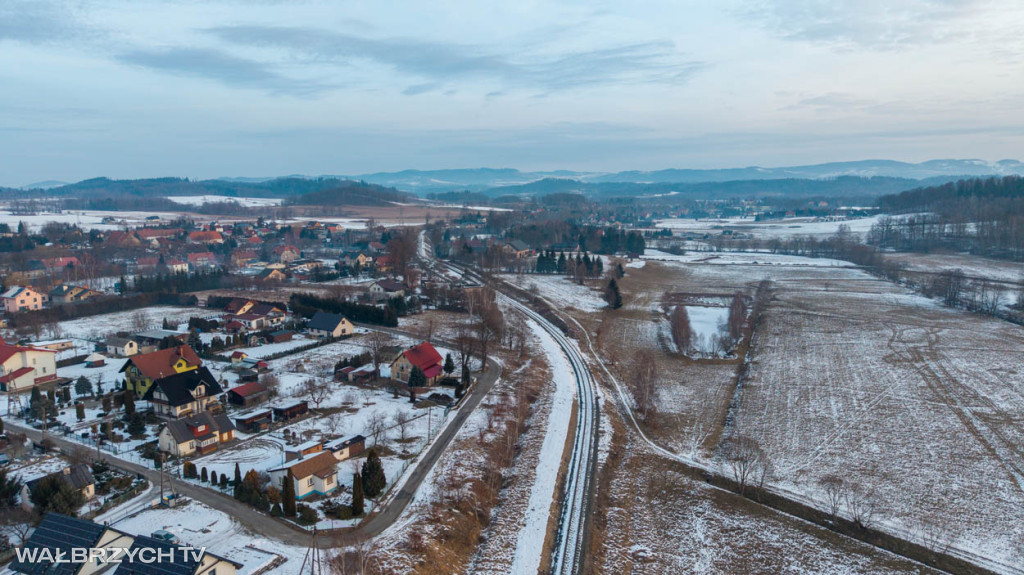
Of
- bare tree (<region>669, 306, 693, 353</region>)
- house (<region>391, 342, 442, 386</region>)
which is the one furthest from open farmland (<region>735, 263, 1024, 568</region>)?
house (<region>391, 342, 442, 386</region>)

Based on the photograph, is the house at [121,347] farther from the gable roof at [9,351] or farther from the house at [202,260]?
the house at [202,260]

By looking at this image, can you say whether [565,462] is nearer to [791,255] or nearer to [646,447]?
[646,447]

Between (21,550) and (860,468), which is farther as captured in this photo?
(860,468)

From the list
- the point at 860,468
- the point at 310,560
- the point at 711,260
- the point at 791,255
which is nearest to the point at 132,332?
the point at 310,560

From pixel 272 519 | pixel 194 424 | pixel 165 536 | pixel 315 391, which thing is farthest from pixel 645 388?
pixel 165 536

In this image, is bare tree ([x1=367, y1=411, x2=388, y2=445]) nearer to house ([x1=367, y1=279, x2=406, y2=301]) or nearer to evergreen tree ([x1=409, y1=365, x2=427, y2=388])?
evergreen tree ([x1=409, y1=365, x2=427, y2=388])

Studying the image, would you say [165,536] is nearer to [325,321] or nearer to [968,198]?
[325,321]

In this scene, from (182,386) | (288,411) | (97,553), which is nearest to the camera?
(97,553)
